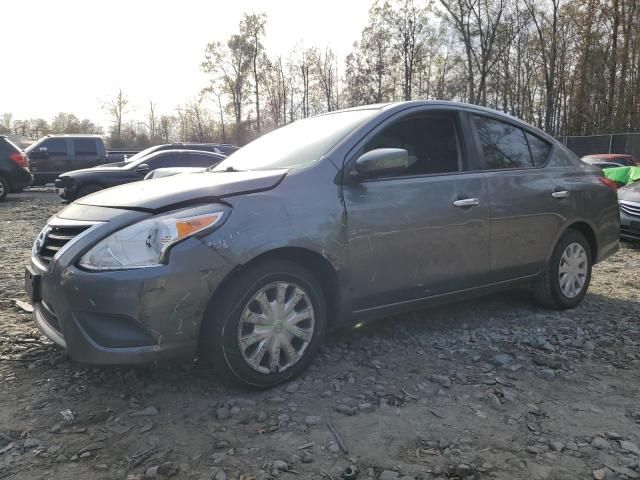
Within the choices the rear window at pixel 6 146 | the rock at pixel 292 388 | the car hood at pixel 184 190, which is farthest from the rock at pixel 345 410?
the rear window at pixel 6 146

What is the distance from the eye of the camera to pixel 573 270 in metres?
4.64

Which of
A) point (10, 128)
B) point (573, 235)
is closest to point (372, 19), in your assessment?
point (573, 235)

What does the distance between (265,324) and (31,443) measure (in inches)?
48.7

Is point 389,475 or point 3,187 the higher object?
point 3,187

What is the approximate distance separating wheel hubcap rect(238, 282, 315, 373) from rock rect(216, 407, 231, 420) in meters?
0.26

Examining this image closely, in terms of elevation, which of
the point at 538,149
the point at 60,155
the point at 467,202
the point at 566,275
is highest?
the point at 60,155

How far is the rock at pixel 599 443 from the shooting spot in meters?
2.48

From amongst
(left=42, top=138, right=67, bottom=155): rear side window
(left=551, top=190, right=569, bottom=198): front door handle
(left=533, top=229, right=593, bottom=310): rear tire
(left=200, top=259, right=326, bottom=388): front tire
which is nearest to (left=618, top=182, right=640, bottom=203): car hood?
(left=533, top=229, right=593, bottom=310): rear tire

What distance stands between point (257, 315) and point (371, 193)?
1.06 meters

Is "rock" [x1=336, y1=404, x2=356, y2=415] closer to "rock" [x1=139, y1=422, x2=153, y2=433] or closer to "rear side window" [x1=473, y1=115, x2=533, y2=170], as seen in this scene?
"rock" [x1=139, y1=422, x2=153, y2=433]

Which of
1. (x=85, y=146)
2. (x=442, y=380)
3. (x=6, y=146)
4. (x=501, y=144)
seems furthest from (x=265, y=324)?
(x=85, y=146)

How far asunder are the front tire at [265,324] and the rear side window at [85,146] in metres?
17.7

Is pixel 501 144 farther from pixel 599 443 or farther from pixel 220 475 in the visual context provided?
pixel 220 475

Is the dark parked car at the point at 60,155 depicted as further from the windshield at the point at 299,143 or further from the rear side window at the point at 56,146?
the windshield at the point at 299,143
